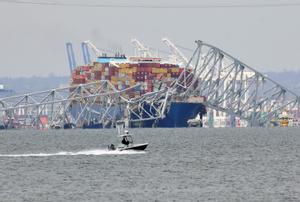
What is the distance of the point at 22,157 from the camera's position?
121 meters

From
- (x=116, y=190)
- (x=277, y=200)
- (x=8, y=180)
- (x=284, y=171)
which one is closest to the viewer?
(x=277, y=200)

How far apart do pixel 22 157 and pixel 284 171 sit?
3252cm

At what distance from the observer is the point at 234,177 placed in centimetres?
9269

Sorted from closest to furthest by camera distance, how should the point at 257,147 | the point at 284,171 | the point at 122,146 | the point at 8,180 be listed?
the point at 8,180
the point at 284,171
the point at 122,146
the point at 257,147

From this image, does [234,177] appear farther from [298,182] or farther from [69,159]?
[69,159]

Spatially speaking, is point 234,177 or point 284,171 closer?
point 234,177

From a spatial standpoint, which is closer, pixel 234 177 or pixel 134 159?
pixel 234 177

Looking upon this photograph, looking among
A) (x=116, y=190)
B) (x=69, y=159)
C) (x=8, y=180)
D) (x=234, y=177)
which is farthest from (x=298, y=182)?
(x=69, y=159)

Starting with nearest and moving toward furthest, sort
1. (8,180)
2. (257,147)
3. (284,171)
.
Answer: (8,180) → (284,171) → (257,147)

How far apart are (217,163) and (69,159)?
1466 centimetres

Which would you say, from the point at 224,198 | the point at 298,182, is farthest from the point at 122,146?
the point at 224,198

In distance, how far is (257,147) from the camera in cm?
14575

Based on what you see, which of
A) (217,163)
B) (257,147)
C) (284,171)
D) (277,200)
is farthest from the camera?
(257,147)

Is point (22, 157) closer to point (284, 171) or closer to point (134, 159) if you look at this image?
point (134, 159)
